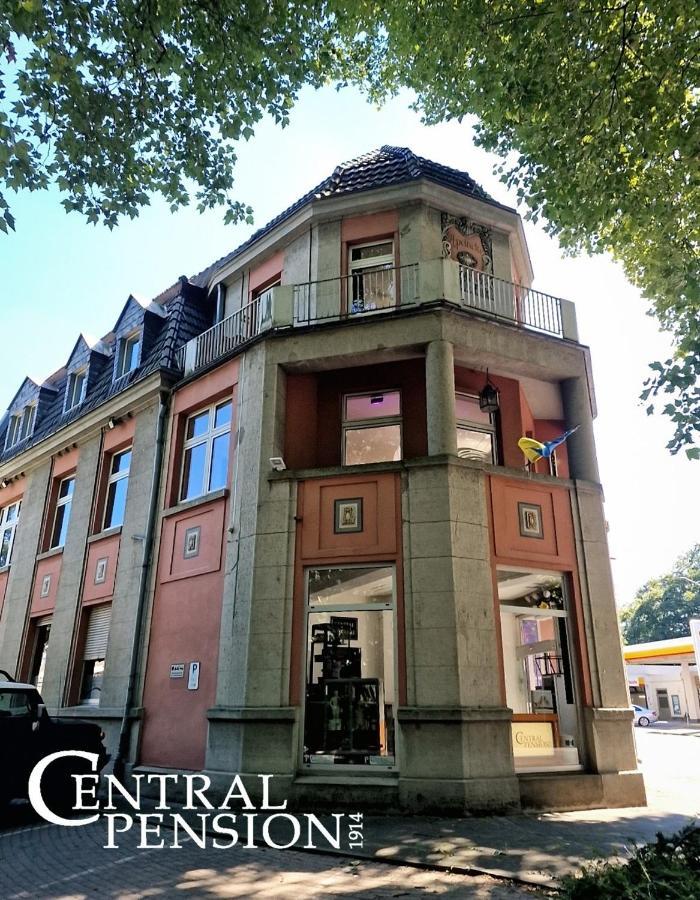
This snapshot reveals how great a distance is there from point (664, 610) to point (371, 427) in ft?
221

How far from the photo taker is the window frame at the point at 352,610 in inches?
387

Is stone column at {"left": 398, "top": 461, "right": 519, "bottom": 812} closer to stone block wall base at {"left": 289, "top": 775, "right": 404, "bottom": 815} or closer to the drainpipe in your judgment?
stone block wall base at {"left": 289, "top": 775, "right": 404, "bottom": 815}

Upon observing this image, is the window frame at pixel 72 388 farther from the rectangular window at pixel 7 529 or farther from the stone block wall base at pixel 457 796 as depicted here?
the stone block wall base at pixel 457 796

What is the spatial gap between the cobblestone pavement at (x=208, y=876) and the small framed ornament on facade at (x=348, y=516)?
485 cm

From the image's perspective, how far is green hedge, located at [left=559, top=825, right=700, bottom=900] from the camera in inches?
169

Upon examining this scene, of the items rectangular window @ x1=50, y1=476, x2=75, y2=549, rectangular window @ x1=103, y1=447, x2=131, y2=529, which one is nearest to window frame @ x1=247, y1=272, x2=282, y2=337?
rectangular window @ x1=103, y1=447, x2=131, y2=529

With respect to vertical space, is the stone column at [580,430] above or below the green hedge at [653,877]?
above

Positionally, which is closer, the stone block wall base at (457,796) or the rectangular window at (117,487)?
the stone block wall base at (457,796)

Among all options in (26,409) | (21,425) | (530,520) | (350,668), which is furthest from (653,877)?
(21,425)

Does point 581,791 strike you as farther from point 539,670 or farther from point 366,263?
point 366,263

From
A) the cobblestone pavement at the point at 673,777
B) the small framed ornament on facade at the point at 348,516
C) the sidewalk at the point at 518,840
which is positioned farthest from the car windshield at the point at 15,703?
the cobblestone pavement at the point at 673,777

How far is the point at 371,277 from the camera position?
43.2 ft

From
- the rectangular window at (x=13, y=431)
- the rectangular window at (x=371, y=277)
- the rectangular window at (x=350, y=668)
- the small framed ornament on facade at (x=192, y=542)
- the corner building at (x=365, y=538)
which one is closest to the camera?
the corner building at (x=365, y=538)

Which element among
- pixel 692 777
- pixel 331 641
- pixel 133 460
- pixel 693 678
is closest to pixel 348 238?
pixel 133 460
